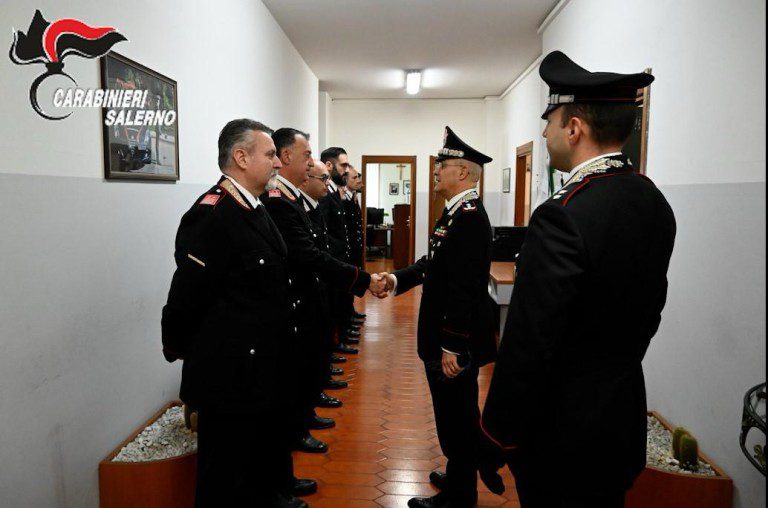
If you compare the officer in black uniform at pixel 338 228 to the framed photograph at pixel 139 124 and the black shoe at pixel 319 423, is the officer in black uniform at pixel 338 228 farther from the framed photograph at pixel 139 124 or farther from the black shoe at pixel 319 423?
the framed photograph at pixel 139 124

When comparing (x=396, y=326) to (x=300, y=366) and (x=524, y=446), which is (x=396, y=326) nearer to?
(x=300, y=366)

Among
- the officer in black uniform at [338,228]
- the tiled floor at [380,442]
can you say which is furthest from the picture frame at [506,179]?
the tiled floor at [380,442]

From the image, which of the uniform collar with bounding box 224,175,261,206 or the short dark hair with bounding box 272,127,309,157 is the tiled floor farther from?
the short dark hair with bounding box 272,127,309,157

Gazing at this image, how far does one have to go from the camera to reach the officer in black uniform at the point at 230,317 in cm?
187

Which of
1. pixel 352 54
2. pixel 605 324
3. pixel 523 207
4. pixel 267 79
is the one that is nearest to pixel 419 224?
pixel 523 207

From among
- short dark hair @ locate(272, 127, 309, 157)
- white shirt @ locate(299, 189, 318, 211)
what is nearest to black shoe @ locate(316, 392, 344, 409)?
white shirt @ locate(299, 189, 318, 211)

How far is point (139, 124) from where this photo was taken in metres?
2.49

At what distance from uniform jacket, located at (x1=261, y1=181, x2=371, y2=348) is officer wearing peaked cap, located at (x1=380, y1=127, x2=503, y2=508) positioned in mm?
636

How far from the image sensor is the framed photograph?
223 cm

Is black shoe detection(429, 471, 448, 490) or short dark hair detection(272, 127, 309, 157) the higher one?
short dark hair detection(272, 127, 309, 157)

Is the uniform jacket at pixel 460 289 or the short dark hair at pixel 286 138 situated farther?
the short dark hair at pixel 286 138

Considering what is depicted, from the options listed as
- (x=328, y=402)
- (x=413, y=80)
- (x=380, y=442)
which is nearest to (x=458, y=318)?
(x=380, y=442)

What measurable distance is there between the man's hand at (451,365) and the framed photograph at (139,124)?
1.55m

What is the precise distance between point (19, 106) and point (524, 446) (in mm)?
1803
